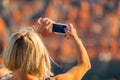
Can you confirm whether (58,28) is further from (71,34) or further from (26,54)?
(26,54)

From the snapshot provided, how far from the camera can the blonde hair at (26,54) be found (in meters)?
2.16

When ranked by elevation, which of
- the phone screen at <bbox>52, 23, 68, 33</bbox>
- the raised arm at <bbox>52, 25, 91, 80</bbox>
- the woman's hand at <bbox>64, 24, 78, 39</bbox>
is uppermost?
the phone screen at <bbox>52, 23, 68, 33</bbox>

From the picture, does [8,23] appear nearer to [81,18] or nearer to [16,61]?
[81,18]

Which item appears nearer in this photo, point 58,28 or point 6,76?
point 6,76

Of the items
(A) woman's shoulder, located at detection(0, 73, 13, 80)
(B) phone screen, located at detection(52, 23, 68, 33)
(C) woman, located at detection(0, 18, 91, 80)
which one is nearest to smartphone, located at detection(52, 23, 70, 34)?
(B) phone screen, located at detection(52, 23, 68, 33)

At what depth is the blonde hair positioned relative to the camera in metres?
2.16

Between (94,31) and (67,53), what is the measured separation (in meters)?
0.50

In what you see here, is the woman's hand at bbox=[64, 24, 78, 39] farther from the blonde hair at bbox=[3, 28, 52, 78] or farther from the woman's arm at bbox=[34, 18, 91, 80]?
the blonde hair at bbox=[3, 28, 52, 78]

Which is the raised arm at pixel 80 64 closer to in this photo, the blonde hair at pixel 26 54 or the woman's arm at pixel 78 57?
the woman's arm at pixel 78 57

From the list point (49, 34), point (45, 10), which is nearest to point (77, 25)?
point (45, 10)

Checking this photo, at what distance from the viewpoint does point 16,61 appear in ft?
7.13

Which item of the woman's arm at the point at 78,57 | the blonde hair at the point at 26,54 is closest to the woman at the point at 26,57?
the blonde hair at the point at 26,54

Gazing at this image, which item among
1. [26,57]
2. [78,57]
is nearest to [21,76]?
[26,57]

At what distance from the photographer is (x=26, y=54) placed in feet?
7.07
